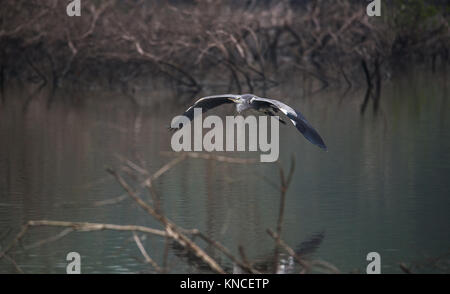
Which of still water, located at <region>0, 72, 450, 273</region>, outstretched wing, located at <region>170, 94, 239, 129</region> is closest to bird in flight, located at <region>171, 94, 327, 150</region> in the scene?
outstretched wing, located at <region>170, 94, 239, 129</region>

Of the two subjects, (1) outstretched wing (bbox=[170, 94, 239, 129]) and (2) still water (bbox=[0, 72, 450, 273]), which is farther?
(1) outstretched wing (bbox=[170, 94, 239, 129])

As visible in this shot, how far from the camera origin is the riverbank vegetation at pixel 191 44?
80.2 ft

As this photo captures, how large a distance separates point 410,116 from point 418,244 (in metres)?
9.99

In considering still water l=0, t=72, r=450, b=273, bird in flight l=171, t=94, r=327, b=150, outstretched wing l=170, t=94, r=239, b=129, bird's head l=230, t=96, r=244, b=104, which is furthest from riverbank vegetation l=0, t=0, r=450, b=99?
bird's head l=230, t=96, r=244, b=104

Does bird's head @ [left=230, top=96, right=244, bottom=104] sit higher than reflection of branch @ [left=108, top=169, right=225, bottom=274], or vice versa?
bird's head @ [left=230, top=96, right=244, bottom=104]

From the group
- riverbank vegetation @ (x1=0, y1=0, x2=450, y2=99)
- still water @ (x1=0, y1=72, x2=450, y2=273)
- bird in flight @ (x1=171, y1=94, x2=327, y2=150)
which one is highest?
riverbank vegetation @ (x1=0, y1=0, x2=450, y2=99)

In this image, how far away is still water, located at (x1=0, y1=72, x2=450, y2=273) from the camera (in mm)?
7234

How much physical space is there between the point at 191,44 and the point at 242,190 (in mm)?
14249

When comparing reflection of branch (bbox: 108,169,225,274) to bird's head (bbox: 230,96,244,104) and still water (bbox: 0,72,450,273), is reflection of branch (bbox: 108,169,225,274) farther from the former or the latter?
bird's head (bbox: 230,96,244,104)

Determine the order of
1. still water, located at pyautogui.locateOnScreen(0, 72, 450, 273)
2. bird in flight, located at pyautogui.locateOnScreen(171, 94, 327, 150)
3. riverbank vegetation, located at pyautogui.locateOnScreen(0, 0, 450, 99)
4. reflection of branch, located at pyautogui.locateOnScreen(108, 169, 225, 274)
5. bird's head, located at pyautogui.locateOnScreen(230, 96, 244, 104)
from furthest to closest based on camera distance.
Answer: riverbank vegetation, located at pyautogui.locateOnScreen(0, 0, 450, 99)
bird's head, located at pyautogui.locateOnScreen(230, 96, 244, 104)
bird in flight, located at pyautogui.locateOnScreen(171, 94, 327, 150)
still water, located at pyautogui.locateOnScreen(0, 72, 450, 273)
reflection of branch, located at pyautogui.locateOnScreen(108, 169, 225, 274)

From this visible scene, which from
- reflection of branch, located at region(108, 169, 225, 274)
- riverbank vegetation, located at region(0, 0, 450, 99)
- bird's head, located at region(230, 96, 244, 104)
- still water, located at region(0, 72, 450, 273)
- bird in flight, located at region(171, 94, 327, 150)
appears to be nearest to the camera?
reflection of branch, located at region(108, 169, 225, 274)

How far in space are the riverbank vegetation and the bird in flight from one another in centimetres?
1302

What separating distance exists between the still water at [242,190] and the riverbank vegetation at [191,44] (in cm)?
734
